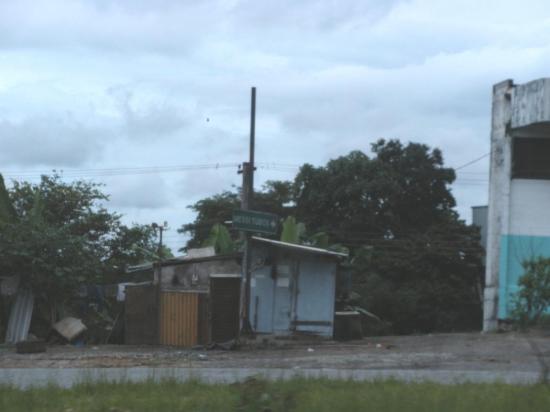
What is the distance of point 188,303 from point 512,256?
10.9 m

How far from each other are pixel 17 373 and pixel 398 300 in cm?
2714

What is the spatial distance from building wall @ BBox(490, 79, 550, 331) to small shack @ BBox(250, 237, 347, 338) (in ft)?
22.2

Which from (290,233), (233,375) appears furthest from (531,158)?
(233,375)

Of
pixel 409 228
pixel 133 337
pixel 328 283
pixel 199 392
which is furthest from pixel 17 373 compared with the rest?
pixel 409 228

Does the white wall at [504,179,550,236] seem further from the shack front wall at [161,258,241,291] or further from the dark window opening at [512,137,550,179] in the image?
the shack front wall at [161,258,241,291]

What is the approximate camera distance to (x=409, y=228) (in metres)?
44.3

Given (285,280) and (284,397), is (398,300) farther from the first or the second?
(284,397)

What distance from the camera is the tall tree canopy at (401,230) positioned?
129ft

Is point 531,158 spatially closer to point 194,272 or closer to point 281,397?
point 194,272

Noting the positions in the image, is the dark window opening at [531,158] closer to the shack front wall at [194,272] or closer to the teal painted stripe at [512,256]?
the teal painted stripe at [512,256]

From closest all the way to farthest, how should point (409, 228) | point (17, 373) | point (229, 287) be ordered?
point (17, 373), point (229, 287), point (409, 228)

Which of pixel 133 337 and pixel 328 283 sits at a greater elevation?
pixel 328 283

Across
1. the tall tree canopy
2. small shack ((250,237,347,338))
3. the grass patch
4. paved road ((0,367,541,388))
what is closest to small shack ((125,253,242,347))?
small shack ((250,237,347,338))

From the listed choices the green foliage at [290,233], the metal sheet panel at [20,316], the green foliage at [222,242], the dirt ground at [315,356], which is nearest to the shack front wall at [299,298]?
the dirt ground at [315,356]
